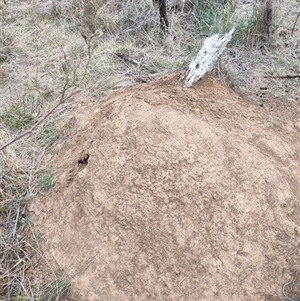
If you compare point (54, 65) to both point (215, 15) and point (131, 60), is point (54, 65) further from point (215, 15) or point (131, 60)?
point (215, 15)

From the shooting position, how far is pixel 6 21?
4277mm

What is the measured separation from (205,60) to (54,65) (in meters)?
1.27

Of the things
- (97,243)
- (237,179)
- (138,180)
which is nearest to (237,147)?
(237,179)

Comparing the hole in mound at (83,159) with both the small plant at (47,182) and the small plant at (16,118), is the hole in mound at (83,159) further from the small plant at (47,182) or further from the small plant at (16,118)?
the small plant at (16,118)

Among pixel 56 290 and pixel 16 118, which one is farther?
pixel 16 118

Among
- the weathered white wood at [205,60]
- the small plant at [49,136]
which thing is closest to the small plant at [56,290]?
the small plant at [49,136]

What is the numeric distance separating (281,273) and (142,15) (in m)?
2.81

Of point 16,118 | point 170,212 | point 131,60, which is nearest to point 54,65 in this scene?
point 131,60

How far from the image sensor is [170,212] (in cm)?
214

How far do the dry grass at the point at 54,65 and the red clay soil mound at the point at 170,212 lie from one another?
0.13 m

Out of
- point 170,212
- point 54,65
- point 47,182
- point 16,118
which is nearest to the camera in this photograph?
point 170,212

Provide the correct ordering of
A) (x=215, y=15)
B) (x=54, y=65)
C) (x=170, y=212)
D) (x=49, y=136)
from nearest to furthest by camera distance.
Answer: (x=170, y=212)
(x=49, y=136)
(x=54, y=65)
(x=215, y=15)

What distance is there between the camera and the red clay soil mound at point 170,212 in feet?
6.67

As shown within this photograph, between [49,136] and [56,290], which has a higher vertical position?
[49,136]
